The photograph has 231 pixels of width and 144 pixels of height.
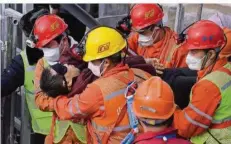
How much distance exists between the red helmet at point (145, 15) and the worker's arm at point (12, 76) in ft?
4.05

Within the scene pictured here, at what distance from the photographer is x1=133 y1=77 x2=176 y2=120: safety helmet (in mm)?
3176

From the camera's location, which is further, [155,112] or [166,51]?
[166,51]

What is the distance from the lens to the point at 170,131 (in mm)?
3072

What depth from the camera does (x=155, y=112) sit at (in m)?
3.17

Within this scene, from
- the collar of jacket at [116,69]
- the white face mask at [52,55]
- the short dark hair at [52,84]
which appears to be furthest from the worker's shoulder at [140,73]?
the white face mask at [52,55]

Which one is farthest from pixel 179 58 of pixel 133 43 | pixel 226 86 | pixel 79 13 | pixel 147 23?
pixel 226 86

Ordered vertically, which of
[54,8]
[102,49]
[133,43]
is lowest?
[133,43]

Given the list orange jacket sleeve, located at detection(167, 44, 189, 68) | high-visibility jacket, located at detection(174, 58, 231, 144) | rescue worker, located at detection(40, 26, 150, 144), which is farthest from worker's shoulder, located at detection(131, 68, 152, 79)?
orange jacket sleeve, located at detection(167, 44, 189, 68)

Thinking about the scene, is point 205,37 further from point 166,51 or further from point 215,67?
point 166,51

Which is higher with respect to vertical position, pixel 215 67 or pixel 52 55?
pixel 215 67

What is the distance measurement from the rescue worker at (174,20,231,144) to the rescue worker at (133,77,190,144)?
1.19 feet

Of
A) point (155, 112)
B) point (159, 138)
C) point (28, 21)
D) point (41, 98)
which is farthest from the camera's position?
point (28, 21)

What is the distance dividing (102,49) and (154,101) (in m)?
0.66

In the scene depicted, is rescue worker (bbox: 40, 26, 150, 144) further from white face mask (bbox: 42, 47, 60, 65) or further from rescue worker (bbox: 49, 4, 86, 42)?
rescue worker (bbox: 49, 4, 86, 42)
